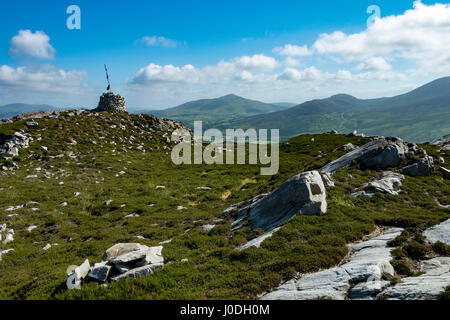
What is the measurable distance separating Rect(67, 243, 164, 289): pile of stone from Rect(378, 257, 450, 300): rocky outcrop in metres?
8.62

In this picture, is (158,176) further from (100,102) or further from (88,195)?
(100,102)

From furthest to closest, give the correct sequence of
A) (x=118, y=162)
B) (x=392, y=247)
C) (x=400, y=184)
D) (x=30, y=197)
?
(x=118, y=162), (x=30, y=197), (x=400, y=184), (x=392, y=247)

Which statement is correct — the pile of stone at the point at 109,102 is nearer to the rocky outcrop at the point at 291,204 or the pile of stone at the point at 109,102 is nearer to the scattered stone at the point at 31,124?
the scattered stone at the point at 31,124

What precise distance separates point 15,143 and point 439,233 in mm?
52168

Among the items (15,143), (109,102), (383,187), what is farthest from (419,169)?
(109,102)

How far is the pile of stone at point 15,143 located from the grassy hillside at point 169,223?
1377 mm

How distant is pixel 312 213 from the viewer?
49.2 ft

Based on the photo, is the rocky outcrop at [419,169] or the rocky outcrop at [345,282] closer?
the rocky outcrop at [345,282]

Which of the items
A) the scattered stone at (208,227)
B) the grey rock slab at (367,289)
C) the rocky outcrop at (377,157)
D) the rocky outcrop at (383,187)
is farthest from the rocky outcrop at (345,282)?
the rocky outcrop at (377,157)

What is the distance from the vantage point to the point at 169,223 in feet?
64.9

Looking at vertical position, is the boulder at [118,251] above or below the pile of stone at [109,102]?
below

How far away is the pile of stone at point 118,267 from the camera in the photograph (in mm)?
9320

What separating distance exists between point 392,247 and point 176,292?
9.64 m
